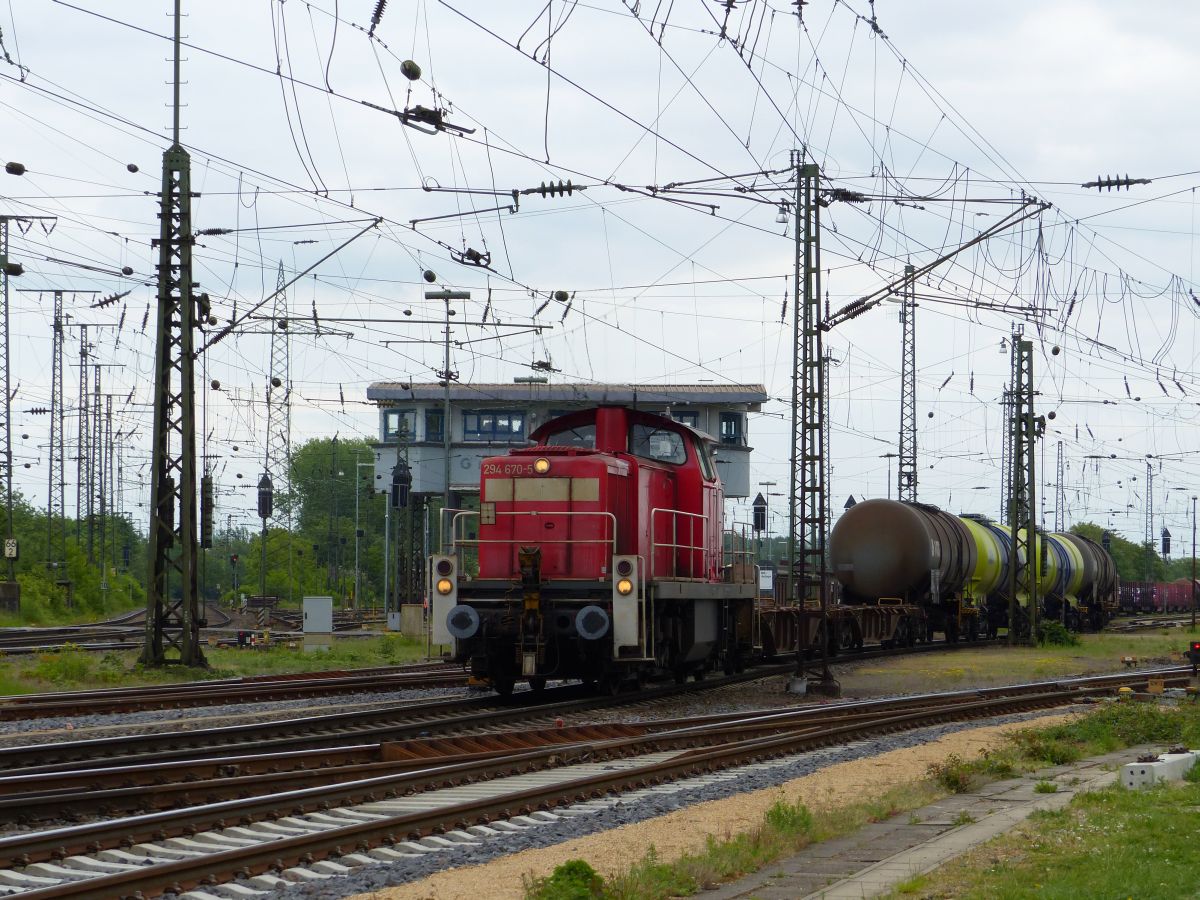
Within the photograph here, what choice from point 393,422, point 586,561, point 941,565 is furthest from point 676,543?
point 393,422

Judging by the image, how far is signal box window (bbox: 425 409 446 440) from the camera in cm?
7175

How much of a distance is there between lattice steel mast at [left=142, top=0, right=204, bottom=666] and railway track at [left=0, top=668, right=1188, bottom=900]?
1018cm

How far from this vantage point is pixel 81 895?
7.04 m

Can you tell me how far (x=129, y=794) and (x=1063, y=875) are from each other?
649 centimetres

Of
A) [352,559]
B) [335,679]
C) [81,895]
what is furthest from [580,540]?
[352,559]

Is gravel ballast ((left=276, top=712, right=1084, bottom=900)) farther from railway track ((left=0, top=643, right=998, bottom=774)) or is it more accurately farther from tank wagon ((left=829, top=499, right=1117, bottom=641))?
tank wagon ((left=829, top=499, right=1117, bottom=641))

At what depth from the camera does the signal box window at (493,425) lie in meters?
71.9

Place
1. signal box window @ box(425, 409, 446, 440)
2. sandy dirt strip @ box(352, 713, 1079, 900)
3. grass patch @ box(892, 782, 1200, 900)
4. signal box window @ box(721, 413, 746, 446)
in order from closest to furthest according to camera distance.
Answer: grass patch @ box(892, 782, 1200, 900), sandy dirt strip @ box(352, 713, 1079, 900), signal box window @ box(425, 409, 446, 440), signal box window @ box(721, 413, 746, 446)

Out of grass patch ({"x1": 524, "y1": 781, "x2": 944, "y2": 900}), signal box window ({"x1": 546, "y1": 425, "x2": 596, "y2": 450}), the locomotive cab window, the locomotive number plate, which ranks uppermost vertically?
signal box window ({"x1": 546, "y1": 425, "x2": 596, "y2": 450})

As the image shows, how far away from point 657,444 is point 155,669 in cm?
972

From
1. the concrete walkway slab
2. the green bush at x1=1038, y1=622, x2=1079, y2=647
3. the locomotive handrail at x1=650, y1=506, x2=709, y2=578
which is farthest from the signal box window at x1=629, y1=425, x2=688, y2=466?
the green bush at x1=1038, y1=622, x2=1079, y2=647

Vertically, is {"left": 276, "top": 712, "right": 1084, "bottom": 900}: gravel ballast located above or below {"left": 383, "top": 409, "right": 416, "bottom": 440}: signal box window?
below

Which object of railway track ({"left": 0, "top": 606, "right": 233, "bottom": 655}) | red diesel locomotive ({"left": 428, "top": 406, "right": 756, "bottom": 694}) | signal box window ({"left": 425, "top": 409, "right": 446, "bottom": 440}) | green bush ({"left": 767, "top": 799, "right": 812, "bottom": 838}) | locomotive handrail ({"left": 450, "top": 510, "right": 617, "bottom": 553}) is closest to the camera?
green bush ({"left": 767, "top": 799, "right": 812, "bottom": 838})

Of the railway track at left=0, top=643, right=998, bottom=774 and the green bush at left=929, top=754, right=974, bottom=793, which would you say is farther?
the railway track at left=0, top=643, right=998, bottom=774
